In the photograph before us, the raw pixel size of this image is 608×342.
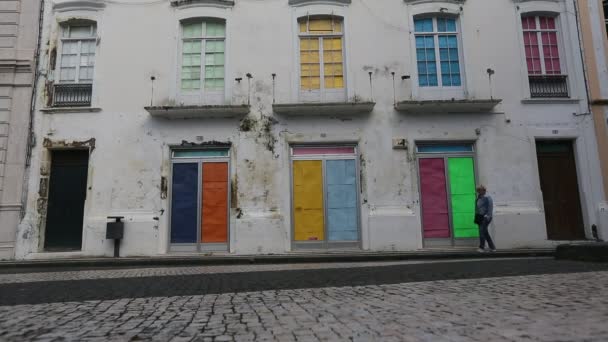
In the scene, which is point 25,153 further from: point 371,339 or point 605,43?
point 605,43

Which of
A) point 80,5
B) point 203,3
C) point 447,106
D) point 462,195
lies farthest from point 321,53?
point 80,5

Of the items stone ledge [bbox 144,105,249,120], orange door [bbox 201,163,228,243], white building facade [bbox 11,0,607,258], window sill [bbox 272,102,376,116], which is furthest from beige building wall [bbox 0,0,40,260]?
window sill [bbox 272,102,376,116]

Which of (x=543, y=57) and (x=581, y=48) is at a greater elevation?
(x=581, y=48)

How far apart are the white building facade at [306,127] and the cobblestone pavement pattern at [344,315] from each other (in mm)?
7009

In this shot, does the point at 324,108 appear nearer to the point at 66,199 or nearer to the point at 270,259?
the point at 270,259

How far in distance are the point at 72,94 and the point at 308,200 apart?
804cm

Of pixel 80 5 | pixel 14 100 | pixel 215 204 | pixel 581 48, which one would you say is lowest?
pixel 215 204

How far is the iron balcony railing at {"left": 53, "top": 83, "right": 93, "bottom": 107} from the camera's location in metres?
12.4

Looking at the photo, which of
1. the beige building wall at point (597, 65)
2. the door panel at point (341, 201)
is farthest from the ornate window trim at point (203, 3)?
the beige building wall at point (597, 65)

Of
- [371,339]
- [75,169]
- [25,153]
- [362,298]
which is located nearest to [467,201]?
[362,298]

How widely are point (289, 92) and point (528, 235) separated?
816 centimetres

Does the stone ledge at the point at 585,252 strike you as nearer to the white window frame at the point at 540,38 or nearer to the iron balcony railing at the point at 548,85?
the iron balcony railing at the point at 548,85

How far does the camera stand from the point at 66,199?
1205 centimetres

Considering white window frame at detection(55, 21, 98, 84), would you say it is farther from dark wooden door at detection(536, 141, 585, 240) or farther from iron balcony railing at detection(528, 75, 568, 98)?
dark wooden door at detection(536, 141, 585, 240)
